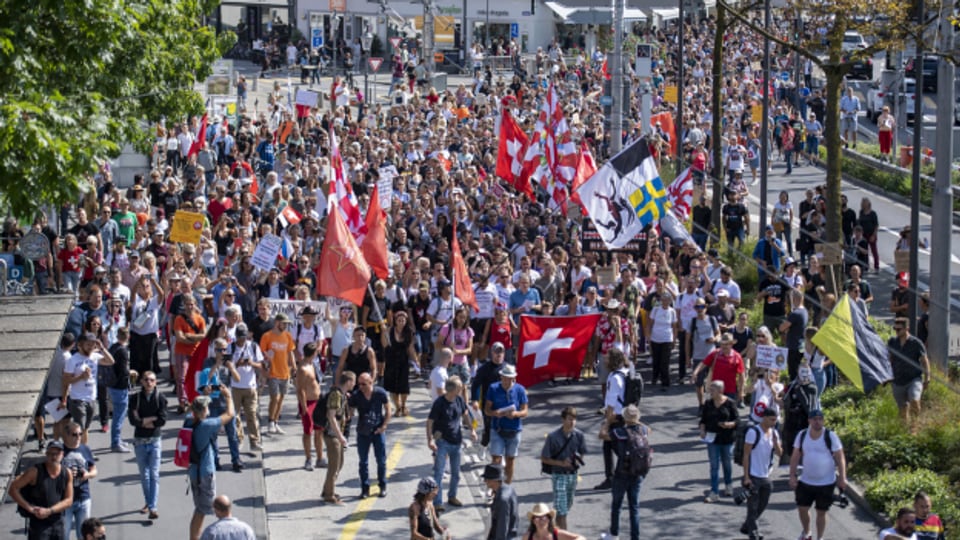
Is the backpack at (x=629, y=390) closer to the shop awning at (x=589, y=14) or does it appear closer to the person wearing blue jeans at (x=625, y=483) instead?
the person wearing blue jeans at (x=625, y=483)

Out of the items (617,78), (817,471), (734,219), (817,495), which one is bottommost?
(817,495)

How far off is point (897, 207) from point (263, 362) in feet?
69.6

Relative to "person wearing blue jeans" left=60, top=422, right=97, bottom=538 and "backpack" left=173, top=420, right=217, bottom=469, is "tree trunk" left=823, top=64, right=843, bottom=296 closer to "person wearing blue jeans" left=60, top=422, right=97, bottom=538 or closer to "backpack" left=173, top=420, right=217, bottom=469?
"backpack" left=173, top=420, right=217, bottom=469

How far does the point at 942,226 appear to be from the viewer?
19.6 metres

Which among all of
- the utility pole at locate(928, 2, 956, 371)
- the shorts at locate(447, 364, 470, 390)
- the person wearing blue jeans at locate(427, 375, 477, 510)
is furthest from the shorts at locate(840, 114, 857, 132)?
the person wearing blue jeans at locate(427, 375, 477, 510)

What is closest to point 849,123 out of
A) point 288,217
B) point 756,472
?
point 288,217

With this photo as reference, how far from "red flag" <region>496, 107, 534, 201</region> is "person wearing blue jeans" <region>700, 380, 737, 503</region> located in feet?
41.7

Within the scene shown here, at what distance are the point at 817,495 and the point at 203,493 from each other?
19.2 feet

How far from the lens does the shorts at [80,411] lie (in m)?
17.3

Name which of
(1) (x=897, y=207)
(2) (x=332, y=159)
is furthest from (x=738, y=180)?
(2) (x=332, y=159)

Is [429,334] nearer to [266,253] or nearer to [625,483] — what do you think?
[266,253]

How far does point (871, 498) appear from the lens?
16312 millimetres

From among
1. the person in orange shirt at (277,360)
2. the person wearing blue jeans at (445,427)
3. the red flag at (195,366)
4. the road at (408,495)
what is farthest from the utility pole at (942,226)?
the red flag at (195,366)

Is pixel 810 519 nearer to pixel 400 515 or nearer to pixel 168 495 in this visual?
pixel 400 515
